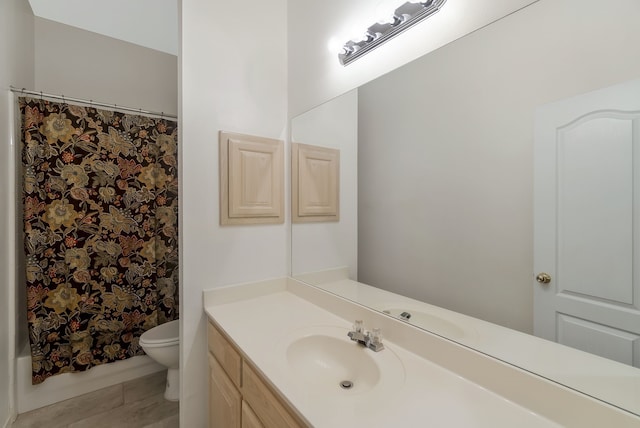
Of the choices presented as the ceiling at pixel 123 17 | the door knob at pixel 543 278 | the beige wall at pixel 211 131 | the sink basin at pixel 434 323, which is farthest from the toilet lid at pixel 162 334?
the ceiling at pixel 123 17

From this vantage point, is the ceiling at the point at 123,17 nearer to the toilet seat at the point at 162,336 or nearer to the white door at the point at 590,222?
the toilet seat at the point at 162,336

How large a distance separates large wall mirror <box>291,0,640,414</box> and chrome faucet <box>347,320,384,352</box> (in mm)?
120

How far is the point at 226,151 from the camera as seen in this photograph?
1479 mm

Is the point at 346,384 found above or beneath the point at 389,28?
beneath

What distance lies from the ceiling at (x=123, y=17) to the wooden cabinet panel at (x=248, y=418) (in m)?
2.97

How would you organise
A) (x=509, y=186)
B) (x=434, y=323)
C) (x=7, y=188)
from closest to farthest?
(x=509, y=186)
(x=434, y=323)
(x=7, y=188)

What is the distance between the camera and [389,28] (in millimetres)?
1080

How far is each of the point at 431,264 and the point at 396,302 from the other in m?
0.22

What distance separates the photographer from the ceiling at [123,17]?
219cm

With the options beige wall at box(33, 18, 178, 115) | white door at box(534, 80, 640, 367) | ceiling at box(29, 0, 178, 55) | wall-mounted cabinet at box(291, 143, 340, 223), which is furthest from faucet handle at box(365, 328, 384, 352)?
ceiling at box(29, 0, 178, 55)

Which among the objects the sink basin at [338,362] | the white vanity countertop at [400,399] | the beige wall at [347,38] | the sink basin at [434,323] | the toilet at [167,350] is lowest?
the toilet at [167,350]

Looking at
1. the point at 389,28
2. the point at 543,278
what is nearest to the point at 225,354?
the point at 543,278

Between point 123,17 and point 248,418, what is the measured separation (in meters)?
3.09

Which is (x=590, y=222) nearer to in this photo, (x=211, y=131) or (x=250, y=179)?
(x=250, y=179)
